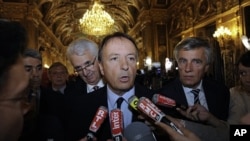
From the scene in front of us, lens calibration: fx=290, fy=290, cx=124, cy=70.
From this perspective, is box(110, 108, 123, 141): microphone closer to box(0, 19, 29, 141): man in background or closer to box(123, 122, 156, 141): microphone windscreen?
box(123, 122, 156, 141): microphone windscreen

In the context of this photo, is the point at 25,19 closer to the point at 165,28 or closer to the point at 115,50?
the point at 165,28

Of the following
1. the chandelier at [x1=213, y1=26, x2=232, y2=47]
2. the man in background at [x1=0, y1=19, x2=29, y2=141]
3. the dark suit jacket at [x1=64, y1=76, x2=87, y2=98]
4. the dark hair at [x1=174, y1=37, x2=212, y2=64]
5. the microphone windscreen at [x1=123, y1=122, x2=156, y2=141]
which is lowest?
the microphone windscreen at [x1=123, y1=122, x2=156, y2=141]

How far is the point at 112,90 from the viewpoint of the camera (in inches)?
100

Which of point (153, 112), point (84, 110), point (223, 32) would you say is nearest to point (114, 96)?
point (84, 110)

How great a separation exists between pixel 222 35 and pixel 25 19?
1186 cm

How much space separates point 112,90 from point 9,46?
4.87 ft

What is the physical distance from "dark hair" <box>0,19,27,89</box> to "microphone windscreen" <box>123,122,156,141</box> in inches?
34.8

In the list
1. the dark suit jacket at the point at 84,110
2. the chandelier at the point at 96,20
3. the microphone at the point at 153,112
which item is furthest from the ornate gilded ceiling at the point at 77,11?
the microphone at the point at 153,112

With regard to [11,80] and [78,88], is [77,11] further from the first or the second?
[11,80]

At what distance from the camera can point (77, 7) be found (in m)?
28.1

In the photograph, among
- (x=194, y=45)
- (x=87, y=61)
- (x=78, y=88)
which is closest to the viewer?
(x=194, y=45)

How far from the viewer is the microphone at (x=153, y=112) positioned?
1718 millimetres

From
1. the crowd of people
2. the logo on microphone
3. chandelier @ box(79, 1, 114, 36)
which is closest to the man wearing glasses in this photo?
the crowd of people

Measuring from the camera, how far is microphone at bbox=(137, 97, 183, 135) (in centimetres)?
172
